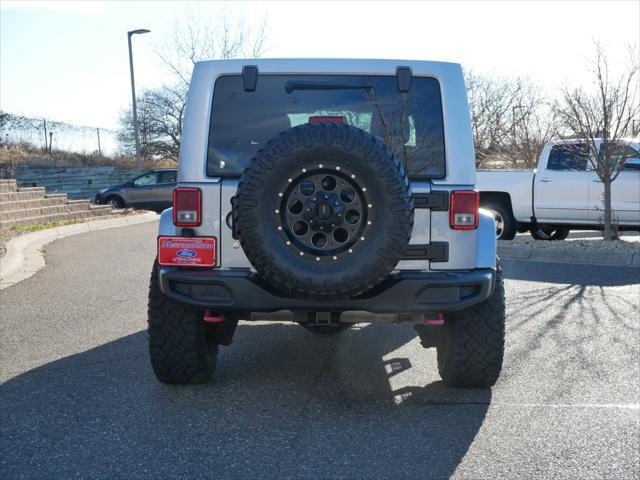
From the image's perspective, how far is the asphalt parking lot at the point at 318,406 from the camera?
3.64 metres

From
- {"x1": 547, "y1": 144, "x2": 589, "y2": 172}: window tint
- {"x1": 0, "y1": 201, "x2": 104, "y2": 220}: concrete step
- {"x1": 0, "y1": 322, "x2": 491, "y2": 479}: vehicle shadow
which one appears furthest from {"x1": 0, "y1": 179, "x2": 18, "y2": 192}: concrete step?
{"x1": 0, "y1": 322, "x2": 491, "y2": 479}: vehicle shadow

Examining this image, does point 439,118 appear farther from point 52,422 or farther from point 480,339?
point 52,422

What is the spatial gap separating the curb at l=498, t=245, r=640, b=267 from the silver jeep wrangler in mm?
7343

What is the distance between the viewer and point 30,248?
12672 mm

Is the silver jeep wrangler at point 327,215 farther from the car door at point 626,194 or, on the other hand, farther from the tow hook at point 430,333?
the car door at point 626,194

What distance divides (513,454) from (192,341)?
2.02 meters

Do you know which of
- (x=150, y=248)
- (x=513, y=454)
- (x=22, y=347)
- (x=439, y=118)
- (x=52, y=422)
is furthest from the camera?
(x=150, y=248)

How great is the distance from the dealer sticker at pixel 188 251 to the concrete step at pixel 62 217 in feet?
36.7

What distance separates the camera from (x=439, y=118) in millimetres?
4605

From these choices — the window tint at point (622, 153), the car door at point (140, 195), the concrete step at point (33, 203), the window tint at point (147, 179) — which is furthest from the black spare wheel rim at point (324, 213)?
the window tint at point (147, 179)

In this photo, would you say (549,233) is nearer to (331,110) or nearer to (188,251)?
(331,110)

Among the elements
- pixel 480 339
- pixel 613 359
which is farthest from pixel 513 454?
pixel 613 359

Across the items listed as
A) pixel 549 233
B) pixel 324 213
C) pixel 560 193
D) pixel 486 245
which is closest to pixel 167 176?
pixel 549 233

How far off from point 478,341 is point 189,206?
6.27 ft
